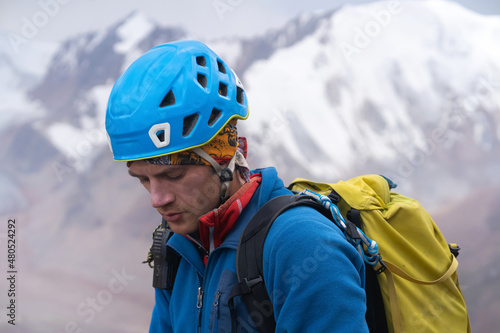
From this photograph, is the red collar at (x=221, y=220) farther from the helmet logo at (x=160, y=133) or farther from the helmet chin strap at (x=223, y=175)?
the helmet logo at (x=160, y=133)

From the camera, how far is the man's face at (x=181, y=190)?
Result: 1.59m

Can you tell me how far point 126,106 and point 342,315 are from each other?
3.12ft

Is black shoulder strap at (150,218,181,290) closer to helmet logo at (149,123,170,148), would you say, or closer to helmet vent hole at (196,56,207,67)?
helmet logo at (149,123,170,148)

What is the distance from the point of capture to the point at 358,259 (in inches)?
55.9

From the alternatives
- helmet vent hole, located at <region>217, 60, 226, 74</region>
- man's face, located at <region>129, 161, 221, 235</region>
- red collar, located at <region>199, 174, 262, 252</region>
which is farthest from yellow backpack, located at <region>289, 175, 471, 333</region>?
helmet vent hole, located at <region>217, 60, 226, 74</region>

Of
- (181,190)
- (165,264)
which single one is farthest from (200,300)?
(181,190)

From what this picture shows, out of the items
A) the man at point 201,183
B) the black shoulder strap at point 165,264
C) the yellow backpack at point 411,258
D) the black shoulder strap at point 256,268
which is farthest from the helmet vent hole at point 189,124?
the yellow backpack at point 411,258

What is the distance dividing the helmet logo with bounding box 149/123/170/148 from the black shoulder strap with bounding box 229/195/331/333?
1.26 ft

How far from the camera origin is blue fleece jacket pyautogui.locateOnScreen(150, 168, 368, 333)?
1.29m

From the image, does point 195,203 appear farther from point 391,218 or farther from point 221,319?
point 391,218

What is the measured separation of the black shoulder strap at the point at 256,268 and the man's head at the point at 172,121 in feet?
0.78

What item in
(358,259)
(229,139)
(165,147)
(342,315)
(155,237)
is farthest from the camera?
(155,237)

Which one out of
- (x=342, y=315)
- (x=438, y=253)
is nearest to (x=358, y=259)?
(x=342, y=315)

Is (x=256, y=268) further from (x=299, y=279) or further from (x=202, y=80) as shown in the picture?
(x=202, y=80)
